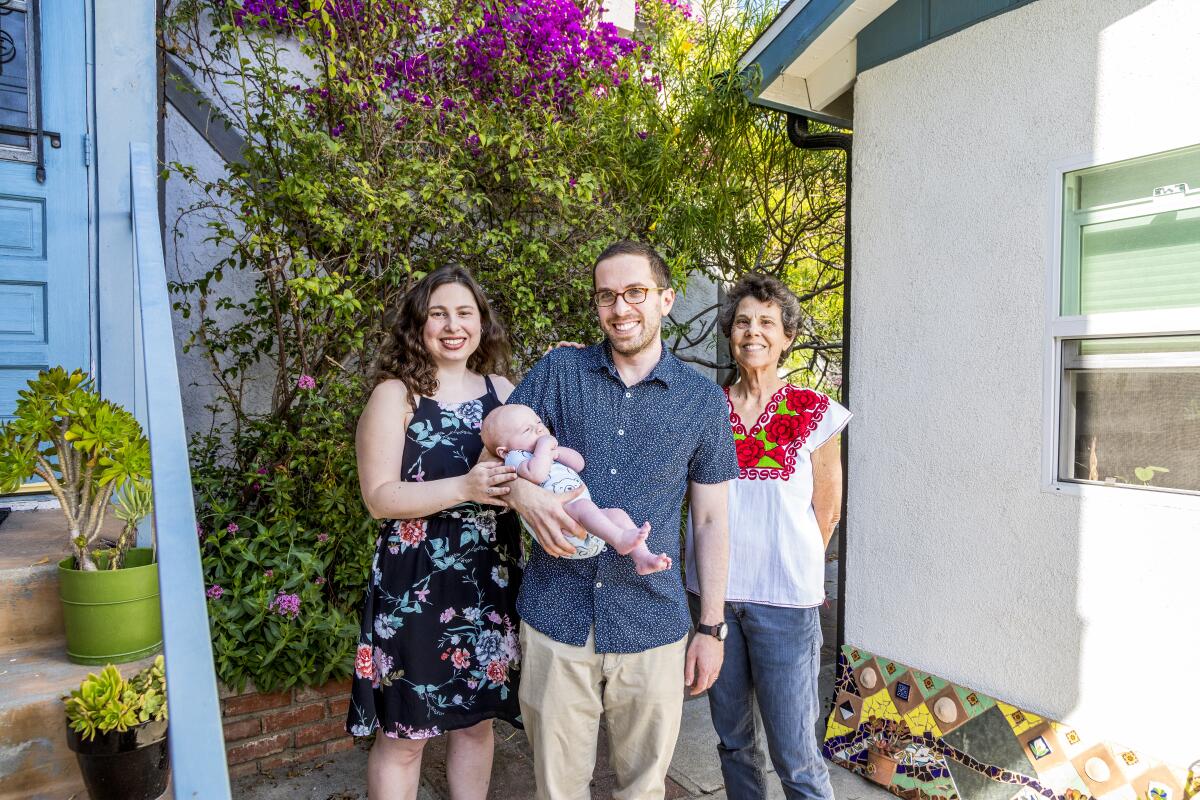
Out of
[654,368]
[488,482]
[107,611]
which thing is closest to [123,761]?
[107,611]

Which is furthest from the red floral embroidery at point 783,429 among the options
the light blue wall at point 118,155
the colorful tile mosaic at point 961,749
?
the light blue wall at point 118,155

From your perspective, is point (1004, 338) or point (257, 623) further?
point (257, 623)

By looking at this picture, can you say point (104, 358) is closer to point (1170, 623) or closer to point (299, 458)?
point (299, 458)

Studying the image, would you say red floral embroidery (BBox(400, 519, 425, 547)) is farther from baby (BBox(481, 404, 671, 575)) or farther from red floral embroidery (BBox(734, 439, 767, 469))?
red floral embroidery (BBox(734, 439, 767, 469))

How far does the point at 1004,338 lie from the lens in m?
2.75

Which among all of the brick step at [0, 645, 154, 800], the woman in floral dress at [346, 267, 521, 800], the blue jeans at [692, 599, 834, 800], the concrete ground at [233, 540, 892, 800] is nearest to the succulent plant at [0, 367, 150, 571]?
the brick step at [0, 645, 154, 800]

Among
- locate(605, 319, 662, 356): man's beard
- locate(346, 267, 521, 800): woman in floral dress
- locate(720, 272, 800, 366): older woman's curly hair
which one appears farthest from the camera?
locate(720, 272, 800, 366): older woman's curly hair

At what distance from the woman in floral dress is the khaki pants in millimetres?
241

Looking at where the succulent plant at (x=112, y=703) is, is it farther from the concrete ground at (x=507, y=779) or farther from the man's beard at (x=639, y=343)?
the man's beard at (x=639, y=343)

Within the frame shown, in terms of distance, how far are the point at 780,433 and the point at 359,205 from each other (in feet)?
7.23

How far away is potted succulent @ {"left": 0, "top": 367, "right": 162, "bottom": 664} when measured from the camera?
6.62 feet

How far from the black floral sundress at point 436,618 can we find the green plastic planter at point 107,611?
62 centimetres

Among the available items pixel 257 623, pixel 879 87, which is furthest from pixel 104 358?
pixel 879 87

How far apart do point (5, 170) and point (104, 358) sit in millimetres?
914
